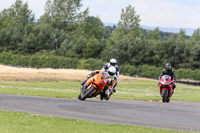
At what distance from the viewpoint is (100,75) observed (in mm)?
18484

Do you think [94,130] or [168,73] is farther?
[168,73]

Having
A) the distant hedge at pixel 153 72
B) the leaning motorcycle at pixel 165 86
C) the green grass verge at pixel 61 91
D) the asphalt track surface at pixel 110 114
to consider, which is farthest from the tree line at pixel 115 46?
the asphalt track surface at pixel 110 114

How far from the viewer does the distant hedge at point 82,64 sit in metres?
79.2

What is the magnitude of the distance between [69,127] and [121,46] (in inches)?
3355

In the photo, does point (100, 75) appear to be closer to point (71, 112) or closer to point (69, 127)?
point (71, 112)

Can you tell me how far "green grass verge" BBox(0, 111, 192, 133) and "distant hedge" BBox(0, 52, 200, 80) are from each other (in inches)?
Result: 2630

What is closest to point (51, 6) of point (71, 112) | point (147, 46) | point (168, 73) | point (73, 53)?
point (73, 53)

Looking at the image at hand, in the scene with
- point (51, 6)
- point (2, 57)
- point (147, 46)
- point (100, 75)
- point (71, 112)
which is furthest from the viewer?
point (51, 6)

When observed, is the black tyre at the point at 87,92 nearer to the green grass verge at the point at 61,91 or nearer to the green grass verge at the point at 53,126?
the green grass verge at the point at 61,91


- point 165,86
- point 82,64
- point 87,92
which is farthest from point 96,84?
point 82,64

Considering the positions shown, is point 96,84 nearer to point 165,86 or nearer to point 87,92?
point 87,92

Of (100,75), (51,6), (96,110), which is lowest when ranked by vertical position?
(96,110)

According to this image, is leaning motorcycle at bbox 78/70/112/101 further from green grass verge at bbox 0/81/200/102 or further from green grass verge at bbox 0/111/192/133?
green grass verge at bbox 0/111/192/133

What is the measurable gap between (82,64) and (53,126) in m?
70.9
